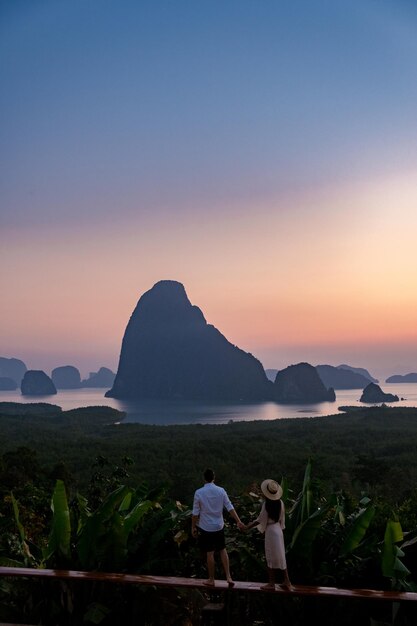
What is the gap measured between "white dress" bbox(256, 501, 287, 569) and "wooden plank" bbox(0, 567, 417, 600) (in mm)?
277

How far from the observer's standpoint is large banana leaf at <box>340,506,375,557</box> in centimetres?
470

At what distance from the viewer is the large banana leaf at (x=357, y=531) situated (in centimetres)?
470

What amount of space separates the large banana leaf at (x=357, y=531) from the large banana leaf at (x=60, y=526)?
2.30m

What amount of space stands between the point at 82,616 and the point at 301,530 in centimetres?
192

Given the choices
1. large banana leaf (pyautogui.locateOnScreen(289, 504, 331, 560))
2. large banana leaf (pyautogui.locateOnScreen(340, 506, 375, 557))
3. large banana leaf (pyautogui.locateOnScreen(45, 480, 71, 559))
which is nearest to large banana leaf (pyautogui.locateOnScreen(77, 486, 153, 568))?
large banana leaf (pyautogui.locateOnScreen(45, 480, 71, 559))

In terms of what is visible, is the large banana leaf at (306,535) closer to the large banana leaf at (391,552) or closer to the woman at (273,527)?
the woman at (273,527)

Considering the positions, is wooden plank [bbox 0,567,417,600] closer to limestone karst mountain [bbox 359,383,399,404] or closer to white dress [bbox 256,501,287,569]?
white dress [bbox 256,501,287,569]

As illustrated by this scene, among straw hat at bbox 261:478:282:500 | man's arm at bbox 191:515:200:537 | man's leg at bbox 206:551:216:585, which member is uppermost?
straw hat at bbox 261:478:282:500

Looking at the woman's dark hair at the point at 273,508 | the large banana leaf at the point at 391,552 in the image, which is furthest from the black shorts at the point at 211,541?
the large banana leaf at the point at 391,552

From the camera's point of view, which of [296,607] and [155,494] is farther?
[155,494]

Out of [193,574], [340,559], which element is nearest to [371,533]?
[340,559]

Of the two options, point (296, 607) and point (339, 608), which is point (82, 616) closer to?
point (296, 607)

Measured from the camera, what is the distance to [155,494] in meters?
5.73

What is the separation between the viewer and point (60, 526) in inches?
191
